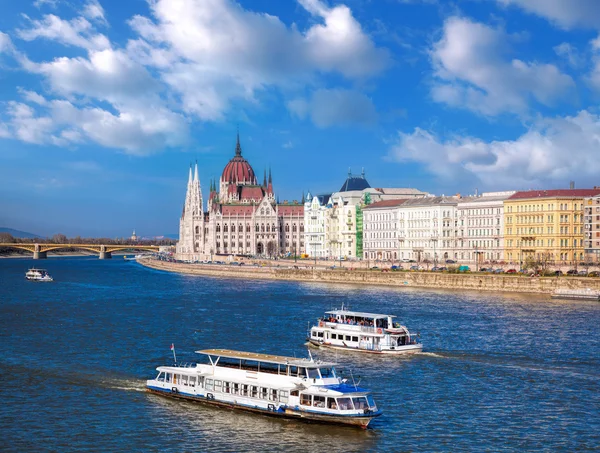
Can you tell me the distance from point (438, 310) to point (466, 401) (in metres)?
39.0

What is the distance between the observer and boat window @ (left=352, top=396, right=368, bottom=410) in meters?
35.1

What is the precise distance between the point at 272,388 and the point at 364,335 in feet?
59.8

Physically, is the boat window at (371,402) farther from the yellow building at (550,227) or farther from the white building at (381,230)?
the white building at (381,230)

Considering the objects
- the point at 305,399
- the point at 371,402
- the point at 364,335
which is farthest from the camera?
→ the point at 364,335

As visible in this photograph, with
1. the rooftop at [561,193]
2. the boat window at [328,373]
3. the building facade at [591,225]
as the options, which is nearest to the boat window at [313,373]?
the boat window at [328,373]

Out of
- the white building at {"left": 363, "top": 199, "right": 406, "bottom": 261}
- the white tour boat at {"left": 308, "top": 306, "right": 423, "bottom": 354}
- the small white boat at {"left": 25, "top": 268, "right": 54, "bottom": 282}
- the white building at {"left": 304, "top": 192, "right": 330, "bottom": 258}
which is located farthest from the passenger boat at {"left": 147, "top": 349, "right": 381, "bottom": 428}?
the white building at {"left": 304, "top": 192, "right": 330, "bottom": 258}

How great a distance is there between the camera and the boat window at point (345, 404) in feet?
115

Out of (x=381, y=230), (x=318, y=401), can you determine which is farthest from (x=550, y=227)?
(x=318, y=401)

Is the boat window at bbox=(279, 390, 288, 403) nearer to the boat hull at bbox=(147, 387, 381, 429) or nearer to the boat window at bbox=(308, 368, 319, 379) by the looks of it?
the boat hull at bbox=(147, 387, 381, 429)

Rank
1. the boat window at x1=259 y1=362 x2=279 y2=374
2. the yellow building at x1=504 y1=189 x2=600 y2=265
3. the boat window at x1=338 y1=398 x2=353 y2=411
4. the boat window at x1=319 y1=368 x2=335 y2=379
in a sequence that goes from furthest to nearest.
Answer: the yellow building at x1=504 y1=189 x2=600 y2=265 → the boat window at x1=259 y1=362 x2=279 y2=374 → the boat window at x1=319 y1=368 x2=335 y2=379 → the boat window at x1=338 y1=398 x2=353 y2=411

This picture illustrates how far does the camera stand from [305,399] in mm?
36188

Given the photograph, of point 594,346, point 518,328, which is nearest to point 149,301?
point 518,328

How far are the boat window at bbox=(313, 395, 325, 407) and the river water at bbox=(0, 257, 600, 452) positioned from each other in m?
1.13

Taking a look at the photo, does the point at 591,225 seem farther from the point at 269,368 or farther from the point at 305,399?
the point at 305,399
